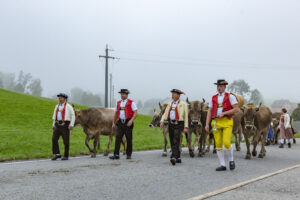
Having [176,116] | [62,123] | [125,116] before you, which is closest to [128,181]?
[176,116]

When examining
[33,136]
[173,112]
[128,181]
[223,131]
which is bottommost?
[33,136]

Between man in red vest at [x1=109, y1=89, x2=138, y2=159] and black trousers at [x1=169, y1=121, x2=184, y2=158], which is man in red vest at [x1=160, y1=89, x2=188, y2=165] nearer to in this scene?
black trousers at [x1=169, y1=121, x2=184, y2=158]

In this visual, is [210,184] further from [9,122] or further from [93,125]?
[9,122]

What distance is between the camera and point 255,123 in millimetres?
13562

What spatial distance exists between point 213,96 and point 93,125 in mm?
5402

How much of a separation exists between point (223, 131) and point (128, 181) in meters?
Result: 3.31

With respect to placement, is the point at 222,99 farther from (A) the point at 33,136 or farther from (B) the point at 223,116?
(A) the point at 33,136

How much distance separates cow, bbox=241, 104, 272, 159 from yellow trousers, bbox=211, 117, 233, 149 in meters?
3.21

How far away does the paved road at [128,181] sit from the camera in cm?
596

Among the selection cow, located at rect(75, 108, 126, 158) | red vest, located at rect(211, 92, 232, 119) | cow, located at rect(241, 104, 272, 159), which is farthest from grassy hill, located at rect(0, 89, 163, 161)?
red vest, located at rect(211, 92, 232, 119)

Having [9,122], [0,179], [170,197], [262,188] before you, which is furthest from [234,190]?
[9,122]

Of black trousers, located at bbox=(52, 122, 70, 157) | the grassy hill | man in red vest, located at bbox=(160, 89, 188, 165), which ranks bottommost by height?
the grassy hill

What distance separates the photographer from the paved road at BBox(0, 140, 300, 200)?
596cm

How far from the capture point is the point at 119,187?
21.6 ft
